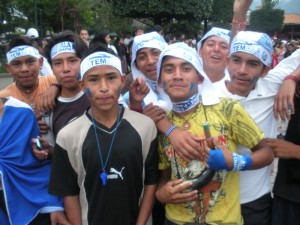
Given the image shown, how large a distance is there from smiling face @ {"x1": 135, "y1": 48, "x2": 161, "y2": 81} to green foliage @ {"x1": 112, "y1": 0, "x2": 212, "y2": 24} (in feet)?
85.3

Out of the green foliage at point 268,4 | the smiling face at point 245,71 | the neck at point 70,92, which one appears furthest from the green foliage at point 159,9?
the green foliage at point 268,4

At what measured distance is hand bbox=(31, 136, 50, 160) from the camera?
9.35 feet

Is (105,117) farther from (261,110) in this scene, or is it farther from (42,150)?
(261,110)

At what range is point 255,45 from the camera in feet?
9.33

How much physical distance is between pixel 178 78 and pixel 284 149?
0.93m

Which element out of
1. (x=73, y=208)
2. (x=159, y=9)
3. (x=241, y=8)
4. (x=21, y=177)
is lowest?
(x=73, y=208)

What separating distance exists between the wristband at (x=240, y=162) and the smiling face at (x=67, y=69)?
1558 millimetres

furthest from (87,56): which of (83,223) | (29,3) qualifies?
(29,3)

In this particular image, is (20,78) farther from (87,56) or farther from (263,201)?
(263,201)

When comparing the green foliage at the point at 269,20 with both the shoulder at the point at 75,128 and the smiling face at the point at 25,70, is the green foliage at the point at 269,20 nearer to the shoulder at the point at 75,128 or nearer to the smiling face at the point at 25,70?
the smiling face at the point at 25,70

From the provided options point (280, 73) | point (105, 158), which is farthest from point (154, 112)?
point (280, 73)

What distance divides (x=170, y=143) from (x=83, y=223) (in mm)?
858

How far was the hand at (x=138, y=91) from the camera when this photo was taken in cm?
270

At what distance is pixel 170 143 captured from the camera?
2.65m
